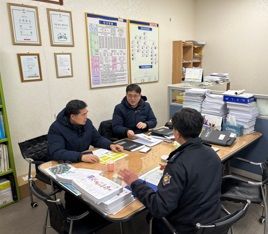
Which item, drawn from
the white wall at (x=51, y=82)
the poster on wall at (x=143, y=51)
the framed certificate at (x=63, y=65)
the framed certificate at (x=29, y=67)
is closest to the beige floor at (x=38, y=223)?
the white wall at (x=51, y=82)

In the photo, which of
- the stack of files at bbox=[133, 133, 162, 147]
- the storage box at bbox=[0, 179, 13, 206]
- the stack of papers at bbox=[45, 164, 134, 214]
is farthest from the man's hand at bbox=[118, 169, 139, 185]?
the storage box at bbox=[0, 179, 13, 206]

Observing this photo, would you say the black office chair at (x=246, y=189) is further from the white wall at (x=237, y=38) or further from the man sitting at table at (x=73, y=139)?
the white wall at (x=237, y=38)

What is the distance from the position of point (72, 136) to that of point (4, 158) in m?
1.01

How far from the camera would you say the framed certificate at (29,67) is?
2.74 m

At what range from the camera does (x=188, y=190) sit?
48.3 inches

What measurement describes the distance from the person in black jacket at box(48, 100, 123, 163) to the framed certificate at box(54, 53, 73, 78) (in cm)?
115

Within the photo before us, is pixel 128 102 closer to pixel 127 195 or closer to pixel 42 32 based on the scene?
pixel 42 32

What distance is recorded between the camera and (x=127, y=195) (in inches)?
54.7

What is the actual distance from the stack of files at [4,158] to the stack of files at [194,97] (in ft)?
7.03

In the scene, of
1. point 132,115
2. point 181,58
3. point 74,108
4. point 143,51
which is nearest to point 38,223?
point 74,108

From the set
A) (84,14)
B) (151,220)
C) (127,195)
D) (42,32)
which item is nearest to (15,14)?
(42,32)

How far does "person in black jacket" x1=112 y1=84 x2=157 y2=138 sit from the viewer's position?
2879mm

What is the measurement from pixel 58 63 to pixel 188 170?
2392 mm

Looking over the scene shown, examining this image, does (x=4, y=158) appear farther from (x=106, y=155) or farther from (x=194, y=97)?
(x=194, y=97)
